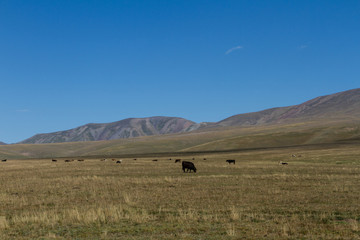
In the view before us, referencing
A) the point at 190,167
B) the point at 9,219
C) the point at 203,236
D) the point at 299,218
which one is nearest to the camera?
the point at 203,236

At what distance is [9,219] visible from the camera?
1578cm

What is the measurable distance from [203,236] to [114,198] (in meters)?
10.4

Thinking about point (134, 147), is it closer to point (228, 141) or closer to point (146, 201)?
point (228, 141)

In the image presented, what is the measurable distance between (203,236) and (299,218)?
4.87m

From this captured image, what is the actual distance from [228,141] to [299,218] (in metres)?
151

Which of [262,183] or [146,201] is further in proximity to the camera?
[262,183]

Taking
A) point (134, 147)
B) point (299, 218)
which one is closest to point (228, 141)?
point (134, 147)

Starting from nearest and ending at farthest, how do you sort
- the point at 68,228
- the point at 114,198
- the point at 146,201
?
1. the point at 68,228
2. the point at 146,201
3. the point at 114,198

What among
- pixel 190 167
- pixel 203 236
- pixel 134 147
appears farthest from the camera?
pixel 134 147

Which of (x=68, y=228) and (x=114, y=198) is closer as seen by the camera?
(x=68, y=228)

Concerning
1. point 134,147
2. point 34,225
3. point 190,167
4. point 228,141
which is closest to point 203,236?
point 34,225

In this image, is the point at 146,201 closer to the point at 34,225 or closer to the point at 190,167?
the point at 34,225

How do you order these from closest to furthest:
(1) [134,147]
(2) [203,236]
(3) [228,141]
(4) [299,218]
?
(2) [203,236], (4) [299,218], (3) [228,141], (1) [134,147]

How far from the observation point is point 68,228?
1359cm
